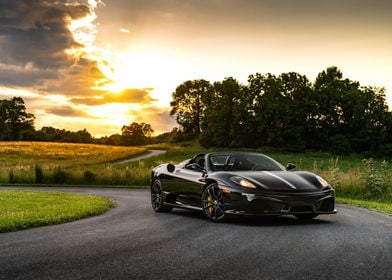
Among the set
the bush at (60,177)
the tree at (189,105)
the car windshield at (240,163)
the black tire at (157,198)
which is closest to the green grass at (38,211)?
the black tire at (157,198)

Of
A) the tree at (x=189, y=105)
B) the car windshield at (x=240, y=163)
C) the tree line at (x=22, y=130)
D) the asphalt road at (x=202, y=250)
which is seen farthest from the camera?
the tree line at (x=22, y=130)

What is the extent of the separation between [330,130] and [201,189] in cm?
7473

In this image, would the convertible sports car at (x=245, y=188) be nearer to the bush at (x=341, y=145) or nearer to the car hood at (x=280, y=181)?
the car hood at (x=280, y=181)

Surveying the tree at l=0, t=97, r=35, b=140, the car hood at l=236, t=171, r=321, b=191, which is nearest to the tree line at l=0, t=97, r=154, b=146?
the tree at l=0, t=97, r=35, b=140

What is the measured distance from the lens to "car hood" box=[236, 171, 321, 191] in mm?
11047

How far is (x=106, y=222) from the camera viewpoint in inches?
476

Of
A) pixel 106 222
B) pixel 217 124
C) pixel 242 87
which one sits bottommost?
pixel 106 222

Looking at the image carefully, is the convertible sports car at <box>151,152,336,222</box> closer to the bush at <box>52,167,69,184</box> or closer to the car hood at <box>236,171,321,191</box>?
the car hood at <box>236,171,321,191</box>

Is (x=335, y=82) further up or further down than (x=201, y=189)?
further up

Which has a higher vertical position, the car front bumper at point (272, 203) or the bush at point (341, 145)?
the bush at point (341, 145)

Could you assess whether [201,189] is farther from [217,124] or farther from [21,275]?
[217,124]

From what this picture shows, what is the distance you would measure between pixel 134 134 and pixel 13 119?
35827 millimetres

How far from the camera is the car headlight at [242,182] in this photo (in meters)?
11.1

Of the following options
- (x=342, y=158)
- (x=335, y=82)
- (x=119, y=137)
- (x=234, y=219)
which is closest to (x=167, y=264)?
(x=234, y=219)
